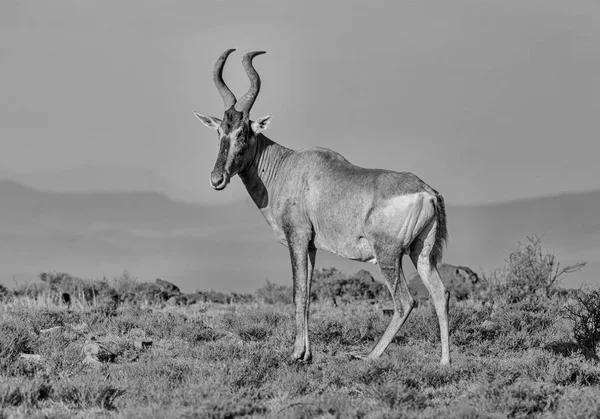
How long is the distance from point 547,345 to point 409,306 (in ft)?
14.4

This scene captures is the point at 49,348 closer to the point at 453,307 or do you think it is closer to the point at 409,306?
the point at 409,306

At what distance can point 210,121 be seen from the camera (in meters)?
13.4

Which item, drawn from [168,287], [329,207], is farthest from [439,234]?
[168,287]

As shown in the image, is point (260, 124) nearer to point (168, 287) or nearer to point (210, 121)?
point (210, 121)

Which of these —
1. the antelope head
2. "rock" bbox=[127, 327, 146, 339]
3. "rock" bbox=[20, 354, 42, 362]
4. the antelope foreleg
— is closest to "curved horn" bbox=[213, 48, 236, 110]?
the antelope head

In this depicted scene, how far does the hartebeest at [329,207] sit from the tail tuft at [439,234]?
0.05 ft

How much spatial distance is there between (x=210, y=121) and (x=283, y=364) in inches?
176

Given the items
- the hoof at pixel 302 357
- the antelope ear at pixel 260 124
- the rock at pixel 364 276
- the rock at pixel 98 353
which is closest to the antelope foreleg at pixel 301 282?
the hoof at pixel 302 357

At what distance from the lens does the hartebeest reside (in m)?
11.6

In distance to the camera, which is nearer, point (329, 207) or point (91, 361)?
point (91, 361)

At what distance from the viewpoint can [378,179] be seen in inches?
472

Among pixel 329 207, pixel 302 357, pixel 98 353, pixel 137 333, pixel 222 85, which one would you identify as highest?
pixel 222 85

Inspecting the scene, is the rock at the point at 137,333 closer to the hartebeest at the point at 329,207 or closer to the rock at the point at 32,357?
the rock at the point at 32,357

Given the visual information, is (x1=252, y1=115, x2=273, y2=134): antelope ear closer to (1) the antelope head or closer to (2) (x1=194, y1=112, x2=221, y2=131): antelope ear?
(1) the antelope head
